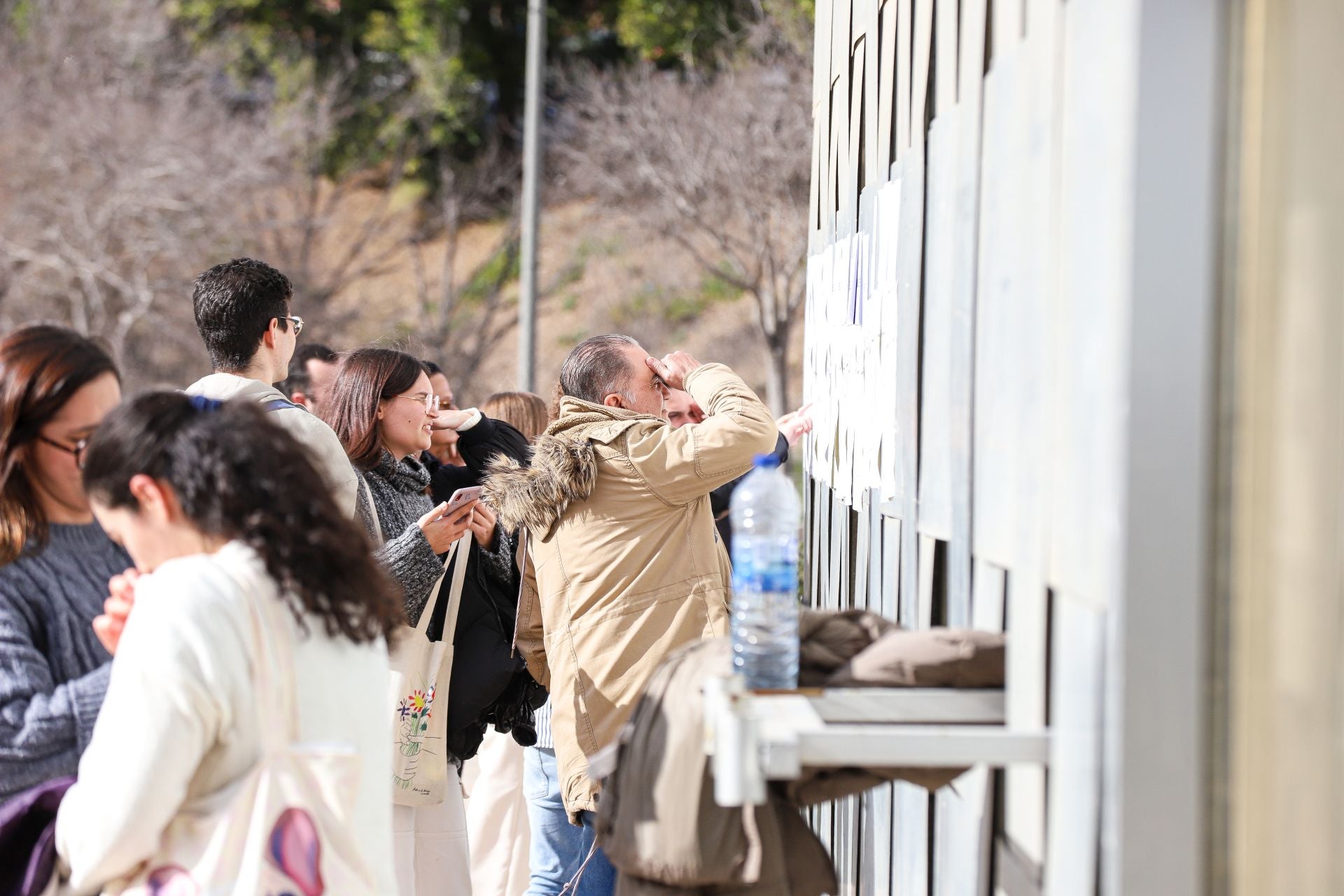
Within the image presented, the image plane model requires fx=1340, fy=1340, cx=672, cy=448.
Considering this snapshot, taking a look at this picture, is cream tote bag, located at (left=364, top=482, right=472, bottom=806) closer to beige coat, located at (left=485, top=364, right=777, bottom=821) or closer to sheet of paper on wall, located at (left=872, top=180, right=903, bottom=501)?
beige coat, located at (left=485, top=364, right=777, bottom=821)

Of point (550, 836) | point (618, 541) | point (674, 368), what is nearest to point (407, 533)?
point (618, 541)

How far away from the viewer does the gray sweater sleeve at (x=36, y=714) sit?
241 cm

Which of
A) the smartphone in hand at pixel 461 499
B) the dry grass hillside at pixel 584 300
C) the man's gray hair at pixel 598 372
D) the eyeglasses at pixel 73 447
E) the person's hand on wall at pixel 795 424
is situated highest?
the dry grass hillside at pixel 584 300

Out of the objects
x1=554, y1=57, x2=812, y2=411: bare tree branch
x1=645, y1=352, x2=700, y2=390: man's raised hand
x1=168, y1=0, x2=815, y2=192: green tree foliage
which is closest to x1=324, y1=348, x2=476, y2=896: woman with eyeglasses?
A: x1=645, y1=352, x2=700, y2=390: man's raised hand

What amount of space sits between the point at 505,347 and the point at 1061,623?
23.1 m

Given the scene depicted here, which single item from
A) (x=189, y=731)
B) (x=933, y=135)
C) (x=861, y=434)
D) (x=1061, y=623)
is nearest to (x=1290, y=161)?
(x=1061, y=623)

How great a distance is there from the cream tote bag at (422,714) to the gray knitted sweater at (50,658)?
1613 millimetres

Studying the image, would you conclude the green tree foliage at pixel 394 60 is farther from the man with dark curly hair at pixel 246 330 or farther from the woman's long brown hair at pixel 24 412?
the woman's long brown hair at pixel 24 412

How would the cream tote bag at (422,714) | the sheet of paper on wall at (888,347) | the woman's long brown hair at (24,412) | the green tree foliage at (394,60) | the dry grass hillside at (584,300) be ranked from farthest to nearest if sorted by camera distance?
the green tree foliage at (394,60) < the dry grass hillside at (584,300) < the cream tote bag at (422,714) < the sheet of paper on wall at (888,347) < the woman's long brown hair at (24,412)

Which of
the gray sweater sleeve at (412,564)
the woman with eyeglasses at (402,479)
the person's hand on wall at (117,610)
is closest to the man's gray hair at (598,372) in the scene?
the woman with eyeglasses at (402,479)

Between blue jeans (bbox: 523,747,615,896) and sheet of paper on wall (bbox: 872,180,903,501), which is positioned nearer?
sheet of paper on wall (bbox: 872,180,903,501)

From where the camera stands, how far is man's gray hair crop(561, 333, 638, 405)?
13.6 feet

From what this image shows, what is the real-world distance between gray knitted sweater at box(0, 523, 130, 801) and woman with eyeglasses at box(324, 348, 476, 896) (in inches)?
65.2

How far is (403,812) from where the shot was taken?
172 inches
